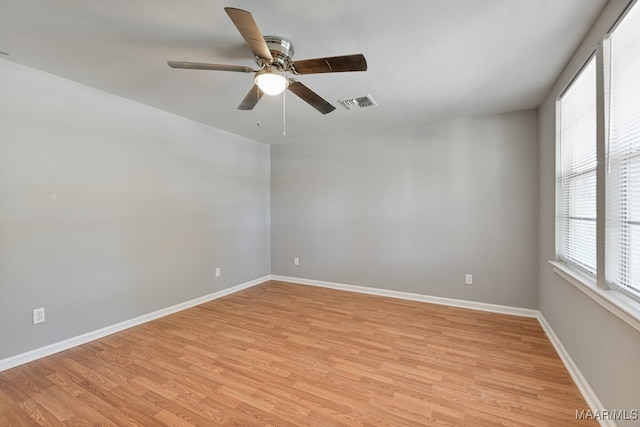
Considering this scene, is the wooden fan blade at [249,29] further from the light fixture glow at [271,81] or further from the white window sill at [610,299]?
the white window sill at [610,299]

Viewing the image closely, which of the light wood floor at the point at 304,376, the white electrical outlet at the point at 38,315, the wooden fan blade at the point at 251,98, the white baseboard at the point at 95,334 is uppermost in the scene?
the wooden fan blade at the point at 251,98

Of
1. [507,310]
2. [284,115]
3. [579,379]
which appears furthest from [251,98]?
[507,310]

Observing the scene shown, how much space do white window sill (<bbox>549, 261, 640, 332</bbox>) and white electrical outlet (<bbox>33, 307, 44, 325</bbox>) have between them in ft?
13.1

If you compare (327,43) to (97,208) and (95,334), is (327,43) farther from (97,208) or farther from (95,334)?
(95,334)

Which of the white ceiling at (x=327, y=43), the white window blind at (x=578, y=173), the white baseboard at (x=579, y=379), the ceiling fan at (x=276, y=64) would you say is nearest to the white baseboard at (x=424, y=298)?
the white baseboard at (x=579, y=379)

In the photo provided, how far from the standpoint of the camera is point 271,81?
1.77 m

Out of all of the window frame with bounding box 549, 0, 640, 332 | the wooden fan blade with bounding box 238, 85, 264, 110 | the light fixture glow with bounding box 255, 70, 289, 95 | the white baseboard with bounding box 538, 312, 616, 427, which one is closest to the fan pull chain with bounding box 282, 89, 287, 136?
the wooden fan blade with bounding box 238, 85, 264, 110

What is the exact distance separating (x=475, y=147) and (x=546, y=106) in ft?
2.53

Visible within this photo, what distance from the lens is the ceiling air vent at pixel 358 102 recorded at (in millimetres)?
2875

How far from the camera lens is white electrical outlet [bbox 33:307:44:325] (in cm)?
231

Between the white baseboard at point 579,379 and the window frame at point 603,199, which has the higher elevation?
the window frame at point 603,199

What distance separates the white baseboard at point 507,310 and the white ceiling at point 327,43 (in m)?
2.31

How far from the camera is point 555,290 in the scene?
98.9 inches

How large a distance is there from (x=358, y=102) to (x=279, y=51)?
4.27 ft
